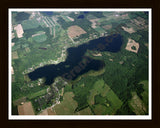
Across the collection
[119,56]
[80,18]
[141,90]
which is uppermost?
[80,18]

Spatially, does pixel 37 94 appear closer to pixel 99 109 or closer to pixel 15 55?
pixel 99 109

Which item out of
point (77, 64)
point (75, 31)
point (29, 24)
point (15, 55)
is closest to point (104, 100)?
point (77, 64)

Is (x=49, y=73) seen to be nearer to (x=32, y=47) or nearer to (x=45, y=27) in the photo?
(x=32, y=47)

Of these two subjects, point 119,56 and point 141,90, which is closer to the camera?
point 141,90

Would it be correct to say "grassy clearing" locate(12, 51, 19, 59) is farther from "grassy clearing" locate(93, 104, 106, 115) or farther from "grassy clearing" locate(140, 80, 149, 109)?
"grassy clearing" locate(140, 80, 149, 109)

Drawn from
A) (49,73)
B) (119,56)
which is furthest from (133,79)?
(49,73)

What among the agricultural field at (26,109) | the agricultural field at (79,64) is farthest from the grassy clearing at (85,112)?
the agricultural field at (26,109)

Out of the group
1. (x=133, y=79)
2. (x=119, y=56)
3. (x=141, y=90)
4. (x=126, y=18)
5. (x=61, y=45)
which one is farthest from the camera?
(x=126, y=18)
